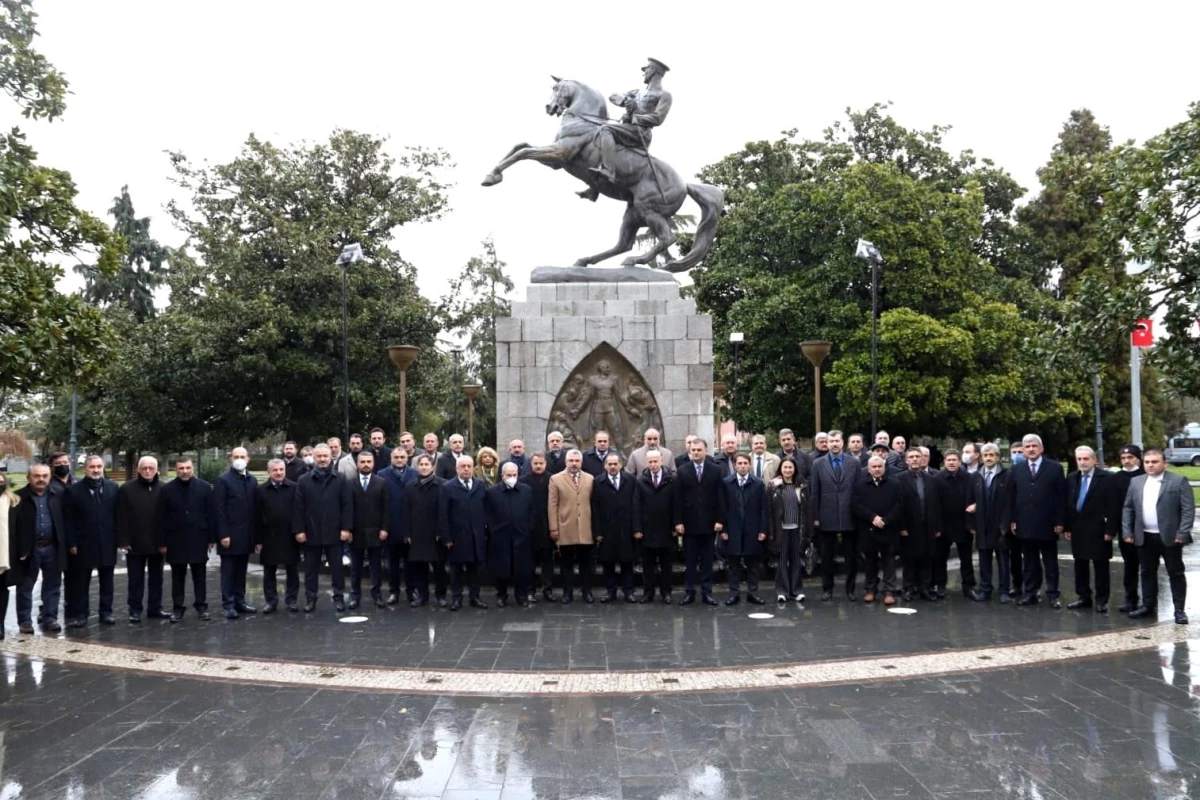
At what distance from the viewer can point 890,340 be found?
23719 mm

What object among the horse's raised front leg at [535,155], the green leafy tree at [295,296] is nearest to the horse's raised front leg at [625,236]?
the horse's raised front leg at [535,155]

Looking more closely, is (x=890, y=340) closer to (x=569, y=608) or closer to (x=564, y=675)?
(x=569, y=608)

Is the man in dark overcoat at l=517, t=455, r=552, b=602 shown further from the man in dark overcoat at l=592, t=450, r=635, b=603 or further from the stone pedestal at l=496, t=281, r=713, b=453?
the stone pedestal at l=496, t=281, r=713, b=453

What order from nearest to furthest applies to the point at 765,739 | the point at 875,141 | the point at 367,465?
1. the point at 765,739
2. the point at 367,465
3. the point at 875,141

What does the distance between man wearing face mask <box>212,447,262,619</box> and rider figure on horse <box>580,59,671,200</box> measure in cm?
640

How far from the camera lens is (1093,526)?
9.09 metres

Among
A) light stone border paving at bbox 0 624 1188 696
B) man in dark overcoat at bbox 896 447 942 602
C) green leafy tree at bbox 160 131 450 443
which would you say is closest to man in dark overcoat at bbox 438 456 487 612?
light stone border paving at bbox 0 624 1188 696

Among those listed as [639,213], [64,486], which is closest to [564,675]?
[64,486]

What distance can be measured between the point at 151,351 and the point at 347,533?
1666 centimetres

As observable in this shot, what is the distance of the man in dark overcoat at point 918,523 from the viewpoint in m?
9.56

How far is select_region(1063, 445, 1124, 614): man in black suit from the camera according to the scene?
9.00m

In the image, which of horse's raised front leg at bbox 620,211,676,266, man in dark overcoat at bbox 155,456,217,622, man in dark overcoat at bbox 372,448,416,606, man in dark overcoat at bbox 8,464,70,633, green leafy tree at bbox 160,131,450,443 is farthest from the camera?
green leafy tree at bbox 160,131,450,443

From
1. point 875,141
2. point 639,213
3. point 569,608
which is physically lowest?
point 569,608

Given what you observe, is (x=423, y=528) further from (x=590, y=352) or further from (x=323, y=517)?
(x=590, y=352)
